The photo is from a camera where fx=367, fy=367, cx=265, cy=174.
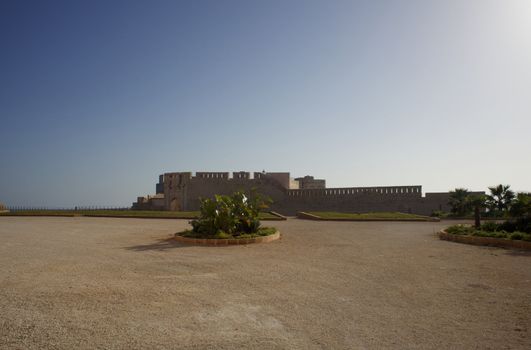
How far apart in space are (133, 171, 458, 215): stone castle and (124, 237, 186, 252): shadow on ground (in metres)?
16.7

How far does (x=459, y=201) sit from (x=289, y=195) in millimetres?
13871

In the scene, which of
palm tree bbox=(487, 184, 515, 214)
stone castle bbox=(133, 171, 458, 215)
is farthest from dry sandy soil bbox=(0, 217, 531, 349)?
stone castle bbox=(133, 171, 458, 215)

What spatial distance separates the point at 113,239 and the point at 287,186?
86.3 ft

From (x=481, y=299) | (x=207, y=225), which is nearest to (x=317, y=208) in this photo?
(x=207, y=225)

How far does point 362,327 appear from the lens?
3.45 m

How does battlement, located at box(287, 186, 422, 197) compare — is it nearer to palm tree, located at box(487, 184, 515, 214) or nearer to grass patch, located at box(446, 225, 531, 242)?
palm tree, located at box(487, 184, 515, 214)

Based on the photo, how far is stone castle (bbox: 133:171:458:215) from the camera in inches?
1065

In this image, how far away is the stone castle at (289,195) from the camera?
88.8ft

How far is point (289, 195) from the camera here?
3288cm

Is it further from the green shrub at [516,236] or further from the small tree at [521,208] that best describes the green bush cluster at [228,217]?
the small tree at [521,208]

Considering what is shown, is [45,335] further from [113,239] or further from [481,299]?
[113,239]

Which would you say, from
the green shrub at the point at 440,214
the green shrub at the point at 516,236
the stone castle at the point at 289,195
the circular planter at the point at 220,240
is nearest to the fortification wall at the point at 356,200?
the stone castle at the point at 289,195

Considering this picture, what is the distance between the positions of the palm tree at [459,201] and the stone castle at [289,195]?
1.60m

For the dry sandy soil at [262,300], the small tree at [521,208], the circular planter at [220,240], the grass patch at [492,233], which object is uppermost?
the small tree at [521,208]
